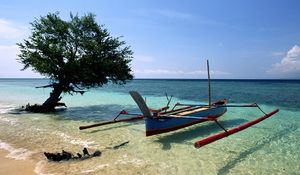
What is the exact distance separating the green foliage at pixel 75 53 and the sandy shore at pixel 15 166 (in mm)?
13846

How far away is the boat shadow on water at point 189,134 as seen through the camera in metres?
12.4

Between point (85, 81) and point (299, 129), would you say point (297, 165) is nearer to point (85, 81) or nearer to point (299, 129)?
point (299, 129)

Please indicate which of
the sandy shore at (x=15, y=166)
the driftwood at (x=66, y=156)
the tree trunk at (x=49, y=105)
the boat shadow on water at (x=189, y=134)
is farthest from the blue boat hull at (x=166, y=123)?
the tree trunk at (x=49, y=105)

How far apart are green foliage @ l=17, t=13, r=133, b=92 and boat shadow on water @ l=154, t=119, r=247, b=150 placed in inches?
449

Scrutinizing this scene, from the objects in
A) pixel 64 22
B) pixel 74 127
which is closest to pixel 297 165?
pixel 74 127

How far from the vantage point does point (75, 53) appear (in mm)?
24078

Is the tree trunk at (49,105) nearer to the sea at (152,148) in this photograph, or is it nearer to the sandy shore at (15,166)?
the sea at (152,148)

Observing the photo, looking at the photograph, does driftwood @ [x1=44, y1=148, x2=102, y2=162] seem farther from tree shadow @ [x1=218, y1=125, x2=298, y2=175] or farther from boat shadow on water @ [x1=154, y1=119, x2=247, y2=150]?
tree shadow @ [x1=218, y1=125, x2=298, y2=175]

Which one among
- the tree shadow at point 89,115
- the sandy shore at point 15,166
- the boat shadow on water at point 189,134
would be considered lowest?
the boat shadow on water at point 189,134

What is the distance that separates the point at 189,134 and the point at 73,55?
1480cm

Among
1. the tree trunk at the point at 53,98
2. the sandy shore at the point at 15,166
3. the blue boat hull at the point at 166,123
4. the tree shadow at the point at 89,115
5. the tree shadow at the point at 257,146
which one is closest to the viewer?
the sandy shore at the point at 15,166

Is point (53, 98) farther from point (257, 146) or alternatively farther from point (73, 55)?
point (257, 146)

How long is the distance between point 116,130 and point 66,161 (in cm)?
585

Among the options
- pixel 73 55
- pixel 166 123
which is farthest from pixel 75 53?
pixel 166 123
